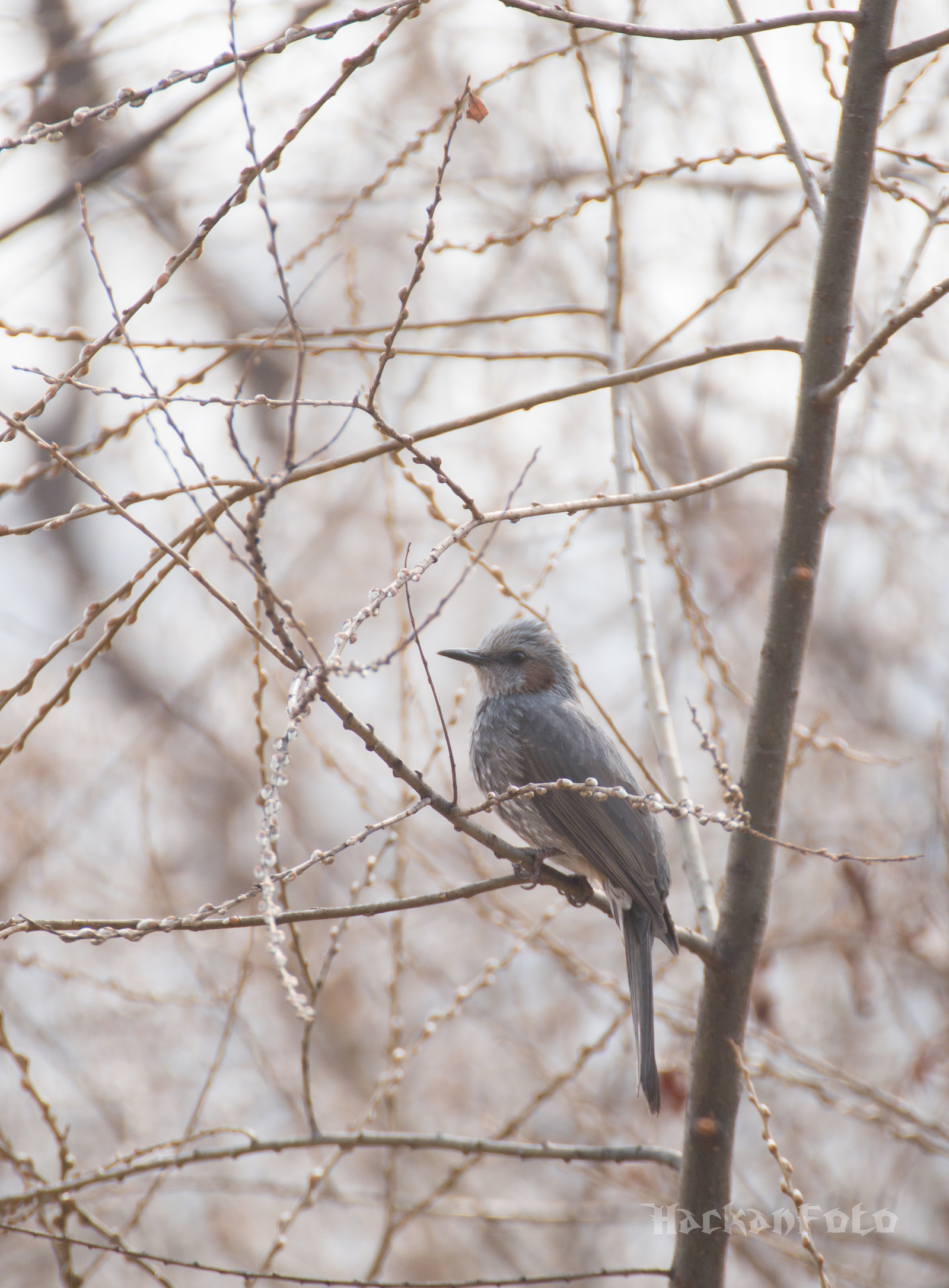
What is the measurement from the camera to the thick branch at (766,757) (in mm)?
2254

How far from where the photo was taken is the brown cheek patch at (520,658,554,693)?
4070mm

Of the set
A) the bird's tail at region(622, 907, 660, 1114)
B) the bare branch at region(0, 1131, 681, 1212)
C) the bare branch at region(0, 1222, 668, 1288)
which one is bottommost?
the bare branch at region(0, 1222, 668, 1288)

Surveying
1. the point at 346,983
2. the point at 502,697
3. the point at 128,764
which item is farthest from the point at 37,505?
the point at 502,697

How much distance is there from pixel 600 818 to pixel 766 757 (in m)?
1.08

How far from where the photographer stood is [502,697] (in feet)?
13.1

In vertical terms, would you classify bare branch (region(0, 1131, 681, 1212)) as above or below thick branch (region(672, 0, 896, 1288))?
below

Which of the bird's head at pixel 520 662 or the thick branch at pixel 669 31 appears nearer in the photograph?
the thick branch at pixel 669 31

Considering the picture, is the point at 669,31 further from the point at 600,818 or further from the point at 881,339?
the point at 600,818

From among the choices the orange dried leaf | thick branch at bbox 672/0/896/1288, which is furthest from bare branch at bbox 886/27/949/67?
the orange dried leaf

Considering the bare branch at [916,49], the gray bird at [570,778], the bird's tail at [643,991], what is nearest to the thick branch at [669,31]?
the bare branch at [916,49]

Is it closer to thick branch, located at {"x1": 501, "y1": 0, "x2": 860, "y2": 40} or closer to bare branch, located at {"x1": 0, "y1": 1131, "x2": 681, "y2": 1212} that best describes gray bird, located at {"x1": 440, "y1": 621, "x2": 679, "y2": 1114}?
bare branch, located at {"x1": 0, "y1": 1131, "x2": 681, "y2": 1212}

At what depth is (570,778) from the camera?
139 inches

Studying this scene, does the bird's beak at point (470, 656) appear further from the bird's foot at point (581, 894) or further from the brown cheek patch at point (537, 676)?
the bird's foot at point (581, 894)

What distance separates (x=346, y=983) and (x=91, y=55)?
6377 mm
